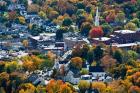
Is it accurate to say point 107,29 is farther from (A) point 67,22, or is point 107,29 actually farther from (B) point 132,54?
(B) point 132,54

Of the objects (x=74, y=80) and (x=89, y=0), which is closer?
(x=74, y=80)

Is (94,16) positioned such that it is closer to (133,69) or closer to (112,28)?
(112,28)

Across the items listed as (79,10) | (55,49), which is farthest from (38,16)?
(55,49)

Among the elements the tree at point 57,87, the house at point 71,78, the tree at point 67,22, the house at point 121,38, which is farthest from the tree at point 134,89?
the tree at point 67,22

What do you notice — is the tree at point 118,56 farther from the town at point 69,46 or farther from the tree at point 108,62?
the tree at point 108,62

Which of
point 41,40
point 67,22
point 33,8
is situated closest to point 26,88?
point 41,40

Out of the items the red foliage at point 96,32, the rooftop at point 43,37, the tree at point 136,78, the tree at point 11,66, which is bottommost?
the rooftop at point 43,37

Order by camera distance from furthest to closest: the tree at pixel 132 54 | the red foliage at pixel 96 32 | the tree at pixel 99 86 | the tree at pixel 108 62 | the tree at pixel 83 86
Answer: the red foliage at pixel 96 32 < the tree at pixel 132 54 < the tree at pixel 108 62 < the tree at pixel 83 86 < the tree at pixel 99 86

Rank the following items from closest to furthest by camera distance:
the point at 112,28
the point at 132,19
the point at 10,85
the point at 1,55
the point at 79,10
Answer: the point at 10,85 → the point at 1,55 → the point at 112,28 → the point at 132,19 → the point at 79,10
